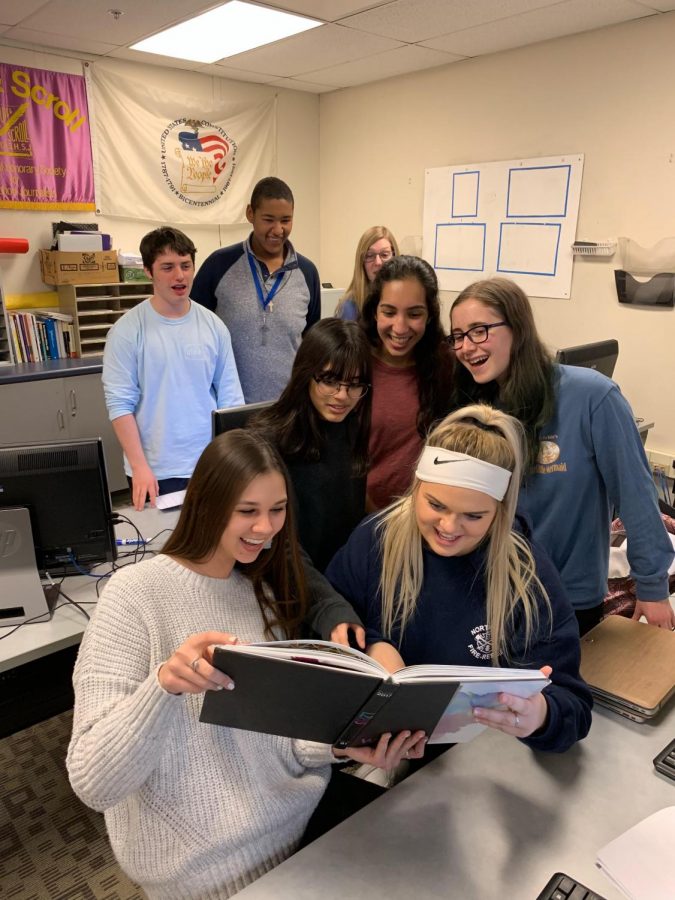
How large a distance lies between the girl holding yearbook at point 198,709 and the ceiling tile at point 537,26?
3.12 m

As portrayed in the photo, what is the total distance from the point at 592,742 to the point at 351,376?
2.98 feet

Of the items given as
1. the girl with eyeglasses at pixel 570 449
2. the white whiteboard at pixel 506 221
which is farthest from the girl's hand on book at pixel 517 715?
the white whiteboard at pixel 506 221

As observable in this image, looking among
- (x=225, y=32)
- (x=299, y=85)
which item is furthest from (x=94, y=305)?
(x=299, y=85)

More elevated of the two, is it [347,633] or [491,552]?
[491,552]

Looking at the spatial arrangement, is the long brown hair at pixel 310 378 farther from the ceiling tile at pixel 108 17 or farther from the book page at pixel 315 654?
the ceiling tile at pixel 108 17

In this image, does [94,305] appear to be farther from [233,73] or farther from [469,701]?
[469,701]

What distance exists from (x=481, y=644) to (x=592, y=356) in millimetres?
1271

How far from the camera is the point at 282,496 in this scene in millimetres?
1225

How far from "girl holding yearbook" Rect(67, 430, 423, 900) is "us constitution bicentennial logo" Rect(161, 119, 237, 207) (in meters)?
3.90

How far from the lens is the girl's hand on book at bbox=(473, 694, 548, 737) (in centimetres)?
99

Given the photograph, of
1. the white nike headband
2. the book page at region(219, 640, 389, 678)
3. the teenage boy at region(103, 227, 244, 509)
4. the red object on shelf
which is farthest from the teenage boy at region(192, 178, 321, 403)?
the book page at region(219, 640, 389, 678)

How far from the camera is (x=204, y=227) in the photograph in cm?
487

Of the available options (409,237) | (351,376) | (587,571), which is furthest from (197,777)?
(409,237)

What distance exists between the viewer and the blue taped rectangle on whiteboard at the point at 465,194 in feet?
13.8
